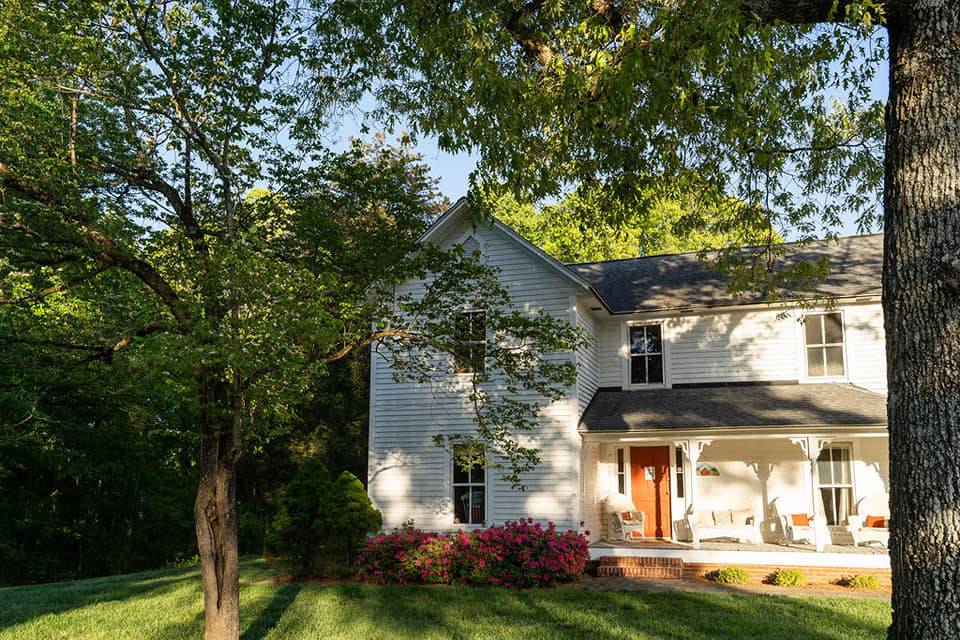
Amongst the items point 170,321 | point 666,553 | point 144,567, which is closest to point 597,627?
point 666,553

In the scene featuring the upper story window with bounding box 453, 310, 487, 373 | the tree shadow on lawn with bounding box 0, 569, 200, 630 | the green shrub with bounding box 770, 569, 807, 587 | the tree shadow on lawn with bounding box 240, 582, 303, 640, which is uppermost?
the upper story window with bounding box 453, 310, 487, 373

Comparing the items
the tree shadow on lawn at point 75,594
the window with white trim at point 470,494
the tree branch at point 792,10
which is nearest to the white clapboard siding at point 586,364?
the window with white trim at point 470,494

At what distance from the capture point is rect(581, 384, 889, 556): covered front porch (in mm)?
15062

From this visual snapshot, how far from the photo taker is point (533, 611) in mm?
11961

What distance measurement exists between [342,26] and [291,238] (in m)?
2.90

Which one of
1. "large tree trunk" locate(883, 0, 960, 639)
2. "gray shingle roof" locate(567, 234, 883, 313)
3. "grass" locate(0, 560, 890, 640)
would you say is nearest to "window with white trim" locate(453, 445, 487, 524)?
"grass" locate(0, 560, 890, 640)

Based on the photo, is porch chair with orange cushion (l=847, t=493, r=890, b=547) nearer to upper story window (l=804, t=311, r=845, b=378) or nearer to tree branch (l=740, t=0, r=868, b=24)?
upper story window (l=804, t=311, r=845, b=378)

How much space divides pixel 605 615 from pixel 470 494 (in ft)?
20.3

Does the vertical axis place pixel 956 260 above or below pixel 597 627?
above

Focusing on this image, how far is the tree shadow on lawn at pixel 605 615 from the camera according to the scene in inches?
405

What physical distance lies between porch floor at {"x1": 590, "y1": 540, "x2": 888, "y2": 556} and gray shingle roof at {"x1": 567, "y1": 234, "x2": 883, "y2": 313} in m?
5.17

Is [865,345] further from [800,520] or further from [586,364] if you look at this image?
[586,364]

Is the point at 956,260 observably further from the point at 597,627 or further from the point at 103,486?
the point at 103,486

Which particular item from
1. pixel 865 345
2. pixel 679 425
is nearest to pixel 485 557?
pixel 679 425
